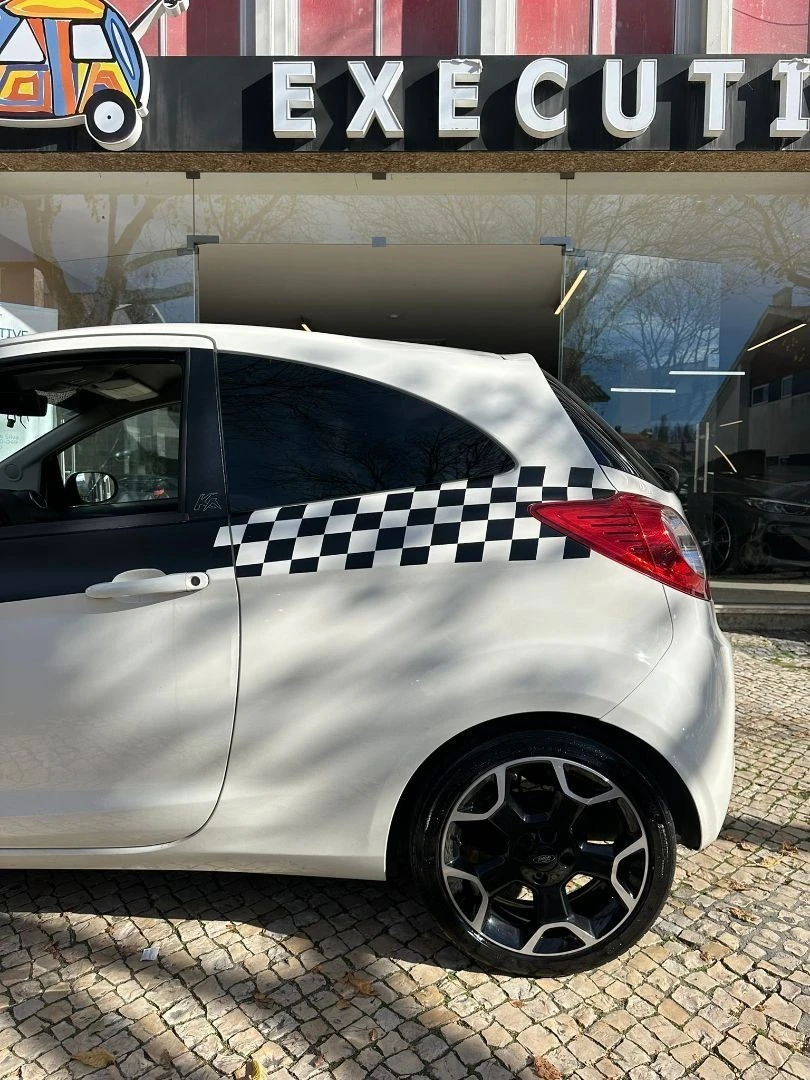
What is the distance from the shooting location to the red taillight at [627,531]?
6.14 ft

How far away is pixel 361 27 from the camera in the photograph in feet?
22.1

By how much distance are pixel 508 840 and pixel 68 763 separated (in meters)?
1.16

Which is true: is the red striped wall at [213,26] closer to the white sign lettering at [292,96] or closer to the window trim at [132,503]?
the white sign lettering at [292,96]

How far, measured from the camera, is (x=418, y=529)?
191 cm

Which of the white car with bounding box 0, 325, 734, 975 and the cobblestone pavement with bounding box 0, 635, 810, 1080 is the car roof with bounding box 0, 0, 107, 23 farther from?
the cobblestone pavement with bounding box 0, 635, 810, 1080

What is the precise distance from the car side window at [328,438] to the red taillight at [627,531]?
0.20m

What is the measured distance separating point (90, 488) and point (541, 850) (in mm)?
1613

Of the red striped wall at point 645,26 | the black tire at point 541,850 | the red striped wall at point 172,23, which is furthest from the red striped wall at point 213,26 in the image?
the black tire at point 541,850

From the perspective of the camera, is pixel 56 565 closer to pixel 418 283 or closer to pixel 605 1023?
pixel 605 1023

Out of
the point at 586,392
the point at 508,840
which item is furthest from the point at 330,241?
the point at 508,840

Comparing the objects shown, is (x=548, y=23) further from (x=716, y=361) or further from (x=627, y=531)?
(x=627, y=531)

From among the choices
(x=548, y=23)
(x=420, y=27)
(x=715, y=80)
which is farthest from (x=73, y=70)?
(x=715, y=80)

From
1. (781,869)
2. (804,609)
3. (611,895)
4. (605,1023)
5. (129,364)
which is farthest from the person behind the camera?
(804,609)

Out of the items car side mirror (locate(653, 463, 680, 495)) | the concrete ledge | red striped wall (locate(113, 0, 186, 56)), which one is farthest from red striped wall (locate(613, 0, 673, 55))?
the concrete ledge
